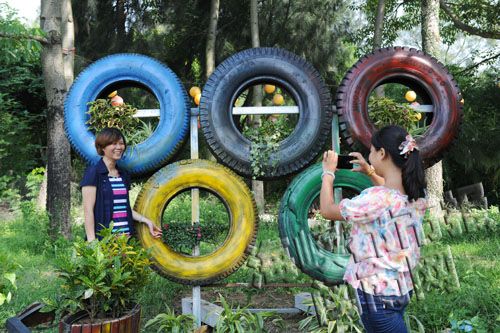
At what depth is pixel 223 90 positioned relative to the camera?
3.43 m

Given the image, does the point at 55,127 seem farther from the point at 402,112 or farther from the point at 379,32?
the point at 379,32

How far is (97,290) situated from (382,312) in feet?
4.50

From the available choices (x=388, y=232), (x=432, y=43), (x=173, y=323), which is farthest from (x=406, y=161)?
(x=432, y=43)

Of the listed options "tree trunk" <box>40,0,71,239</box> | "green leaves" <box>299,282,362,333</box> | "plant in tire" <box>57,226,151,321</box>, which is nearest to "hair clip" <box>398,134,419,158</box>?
"plant in tire" <box>57,226,151,321</box>

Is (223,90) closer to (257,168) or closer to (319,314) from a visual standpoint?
(257,168)

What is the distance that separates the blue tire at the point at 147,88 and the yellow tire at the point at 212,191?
147 mm

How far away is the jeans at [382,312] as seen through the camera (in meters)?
1.79

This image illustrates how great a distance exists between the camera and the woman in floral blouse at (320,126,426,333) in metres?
1.81

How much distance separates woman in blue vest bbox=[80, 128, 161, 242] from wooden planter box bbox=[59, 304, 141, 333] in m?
0.54

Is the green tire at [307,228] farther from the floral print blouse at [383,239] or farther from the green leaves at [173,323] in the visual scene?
the floral print blouse at [383,239]

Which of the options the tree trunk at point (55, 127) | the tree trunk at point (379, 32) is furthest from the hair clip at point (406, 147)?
the tree trunk at point (379, 32)

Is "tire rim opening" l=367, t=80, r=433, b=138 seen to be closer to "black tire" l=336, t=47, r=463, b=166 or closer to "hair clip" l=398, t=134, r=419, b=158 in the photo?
"black tire" l=336, t=47, r=463, b=166

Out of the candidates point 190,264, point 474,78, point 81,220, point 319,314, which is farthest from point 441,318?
point 474,78

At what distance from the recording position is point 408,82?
3.67 meters
